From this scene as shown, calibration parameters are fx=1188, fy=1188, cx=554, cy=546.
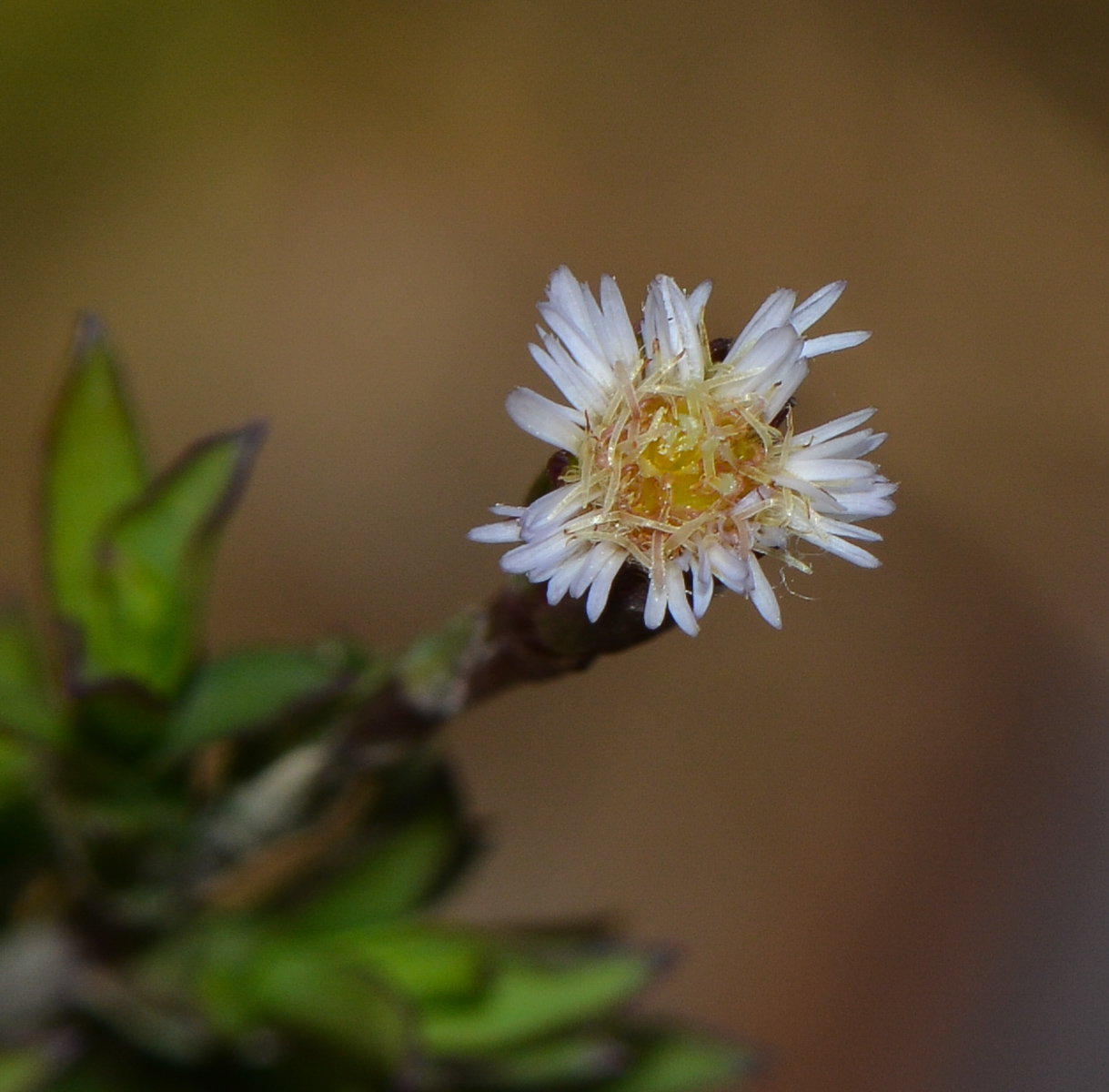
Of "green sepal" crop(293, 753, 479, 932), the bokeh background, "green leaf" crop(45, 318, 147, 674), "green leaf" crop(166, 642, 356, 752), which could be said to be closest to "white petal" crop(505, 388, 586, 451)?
"green leaf" crop(166, 642, 356, 752)

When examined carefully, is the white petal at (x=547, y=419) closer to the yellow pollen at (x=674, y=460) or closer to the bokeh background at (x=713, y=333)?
the yellow pollen at (x=674, y=460)

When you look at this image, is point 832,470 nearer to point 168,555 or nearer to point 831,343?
point 831,343

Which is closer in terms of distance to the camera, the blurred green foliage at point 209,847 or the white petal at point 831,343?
the white petal at point 831,343

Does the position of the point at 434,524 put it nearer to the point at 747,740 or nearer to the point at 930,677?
the point at 747,740

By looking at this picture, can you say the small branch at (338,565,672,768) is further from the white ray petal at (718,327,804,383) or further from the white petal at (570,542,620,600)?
the white ray petal at (718,327,804,383)

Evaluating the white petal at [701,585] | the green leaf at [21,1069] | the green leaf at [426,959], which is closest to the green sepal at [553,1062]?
the green leaf at [426,959]

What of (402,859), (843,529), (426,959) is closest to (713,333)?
(402,859)

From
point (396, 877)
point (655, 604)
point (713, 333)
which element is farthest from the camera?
point (713, 333)
